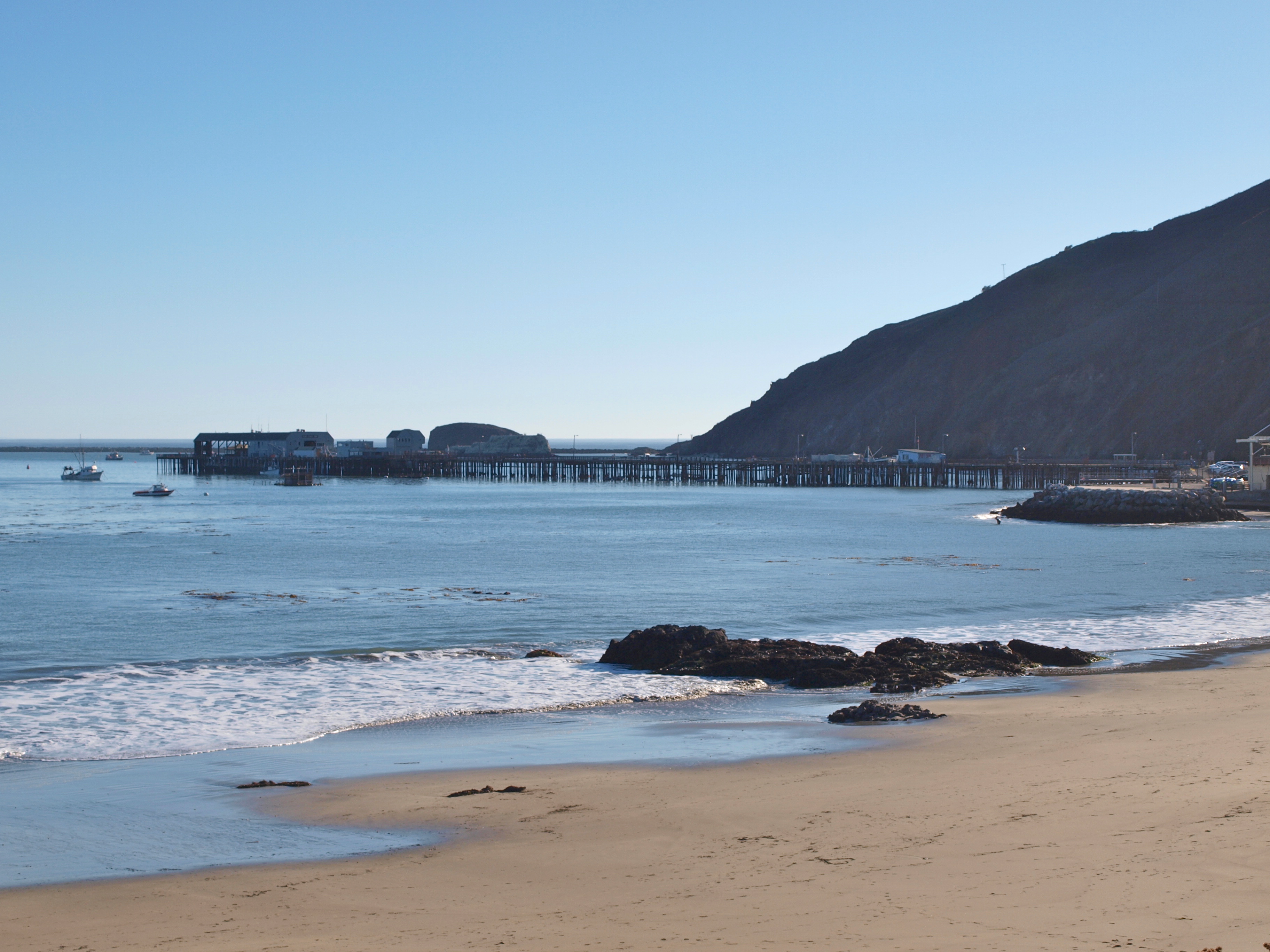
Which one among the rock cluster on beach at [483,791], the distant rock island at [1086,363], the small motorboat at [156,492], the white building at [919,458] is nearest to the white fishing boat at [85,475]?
the small motorboat at [156,492]

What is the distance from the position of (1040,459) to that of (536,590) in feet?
322

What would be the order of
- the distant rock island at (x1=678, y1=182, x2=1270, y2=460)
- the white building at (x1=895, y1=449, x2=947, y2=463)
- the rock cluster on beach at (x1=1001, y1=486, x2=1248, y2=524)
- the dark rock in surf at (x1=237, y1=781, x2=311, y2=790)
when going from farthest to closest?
1. the white building at (x1=895, y1=449, x2=947, y2=463)
2. the distant rock island at (x1=678, y1=182, x2=1270, y2=460)
3. the rock cluster on beach at (x1=1001, y1=486, x2=1248, y2=524)
4. the dark rock in surf at (x1=237, y1=781, x2=311, y2=790)

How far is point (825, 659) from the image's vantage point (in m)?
17.5

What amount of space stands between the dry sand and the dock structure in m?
81.4

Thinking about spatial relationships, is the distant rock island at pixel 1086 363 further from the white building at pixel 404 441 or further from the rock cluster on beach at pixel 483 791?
the rock cluster on beach at pixel 483 791

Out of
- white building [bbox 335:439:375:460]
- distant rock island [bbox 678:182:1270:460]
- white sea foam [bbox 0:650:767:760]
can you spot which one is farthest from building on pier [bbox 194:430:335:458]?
white sea foam [bbox 0:650:767:760]

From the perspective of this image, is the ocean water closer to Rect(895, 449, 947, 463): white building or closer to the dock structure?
the dock structure

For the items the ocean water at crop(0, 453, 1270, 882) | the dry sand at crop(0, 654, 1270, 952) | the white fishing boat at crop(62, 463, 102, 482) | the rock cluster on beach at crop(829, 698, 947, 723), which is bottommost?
the ocean water at crop(0, 453, 1270, 882)

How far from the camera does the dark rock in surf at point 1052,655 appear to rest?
1841 centimetres

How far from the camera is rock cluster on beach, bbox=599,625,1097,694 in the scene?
664 inches

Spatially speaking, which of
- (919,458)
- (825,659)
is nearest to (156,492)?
(919,458)

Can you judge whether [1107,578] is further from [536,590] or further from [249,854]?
[249,854]

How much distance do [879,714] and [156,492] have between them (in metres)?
88.6

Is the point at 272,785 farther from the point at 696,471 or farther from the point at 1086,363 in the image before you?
the point at 696,471
